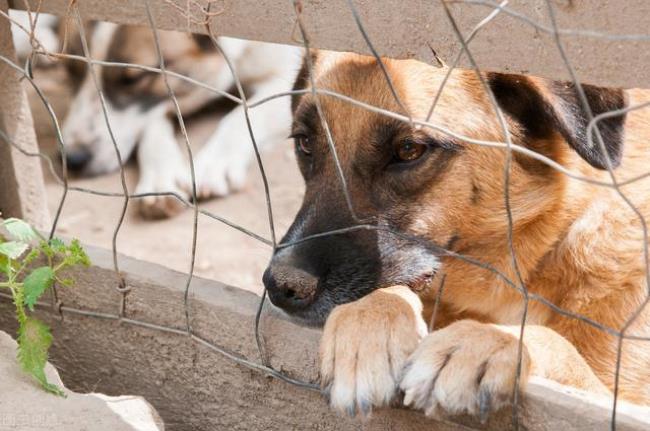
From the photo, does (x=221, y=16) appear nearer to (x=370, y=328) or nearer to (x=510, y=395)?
(x=370, y=328)

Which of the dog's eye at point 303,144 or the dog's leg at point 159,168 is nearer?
the dog's eye at point 303,144

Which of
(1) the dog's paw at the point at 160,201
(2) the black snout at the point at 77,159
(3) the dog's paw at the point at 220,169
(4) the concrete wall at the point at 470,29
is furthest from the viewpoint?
(2) the black snout at the point at 77,159

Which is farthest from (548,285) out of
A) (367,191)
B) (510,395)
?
(510,395)

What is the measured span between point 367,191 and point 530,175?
52cm

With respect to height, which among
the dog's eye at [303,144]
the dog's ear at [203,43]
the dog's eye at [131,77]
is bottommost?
the dog's eye at [303,144]

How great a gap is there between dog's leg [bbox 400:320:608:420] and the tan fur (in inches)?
16.3

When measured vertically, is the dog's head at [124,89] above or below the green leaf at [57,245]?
above

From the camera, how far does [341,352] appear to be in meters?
2.23

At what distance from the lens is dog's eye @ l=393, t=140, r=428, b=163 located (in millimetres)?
2768

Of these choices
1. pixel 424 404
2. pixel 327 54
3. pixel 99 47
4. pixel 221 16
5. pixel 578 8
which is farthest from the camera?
pixel 99 47

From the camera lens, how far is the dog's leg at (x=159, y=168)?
5.13 metres

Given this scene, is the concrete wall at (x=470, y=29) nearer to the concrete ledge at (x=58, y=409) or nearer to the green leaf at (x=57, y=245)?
the green leaf at (x=57, y=245)

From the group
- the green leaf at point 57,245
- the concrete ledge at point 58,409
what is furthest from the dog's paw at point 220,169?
the concrete ledge at point 58,409

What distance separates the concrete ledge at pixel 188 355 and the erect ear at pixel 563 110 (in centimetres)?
90
